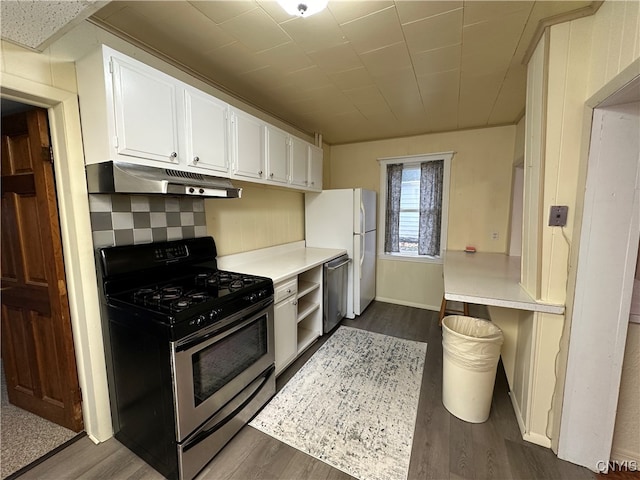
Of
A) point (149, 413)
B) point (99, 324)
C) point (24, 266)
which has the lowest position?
point (149, 413)

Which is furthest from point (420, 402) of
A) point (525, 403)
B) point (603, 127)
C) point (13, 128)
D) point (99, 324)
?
point (13, 128)

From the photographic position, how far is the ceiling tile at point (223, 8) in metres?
1.36

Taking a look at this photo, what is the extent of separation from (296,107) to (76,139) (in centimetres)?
188

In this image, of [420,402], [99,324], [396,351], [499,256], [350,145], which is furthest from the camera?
[350,145]

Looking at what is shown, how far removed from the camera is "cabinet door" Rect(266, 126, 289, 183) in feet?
8.05

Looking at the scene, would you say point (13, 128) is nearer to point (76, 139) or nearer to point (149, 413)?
point (76, 139)

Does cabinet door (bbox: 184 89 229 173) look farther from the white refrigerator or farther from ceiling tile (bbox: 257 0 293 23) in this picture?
the white refrigerator

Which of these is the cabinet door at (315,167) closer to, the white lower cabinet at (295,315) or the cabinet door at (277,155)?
the cabinet door at (277,155)

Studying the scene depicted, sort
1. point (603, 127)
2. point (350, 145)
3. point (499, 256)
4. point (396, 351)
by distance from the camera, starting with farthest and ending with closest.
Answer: point (350, 145) → point (499, 256) → point (396, 351) → point (603, 127)

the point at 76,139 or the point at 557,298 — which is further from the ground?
the point at 76,139

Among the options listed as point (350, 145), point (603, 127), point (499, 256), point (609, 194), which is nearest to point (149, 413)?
point (609, 194)

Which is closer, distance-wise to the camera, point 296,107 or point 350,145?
point 296,107

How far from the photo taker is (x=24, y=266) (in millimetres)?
1696

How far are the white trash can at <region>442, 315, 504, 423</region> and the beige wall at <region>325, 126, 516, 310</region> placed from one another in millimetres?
1906
